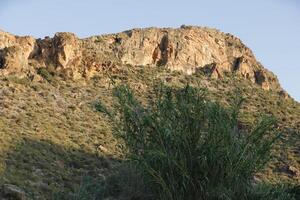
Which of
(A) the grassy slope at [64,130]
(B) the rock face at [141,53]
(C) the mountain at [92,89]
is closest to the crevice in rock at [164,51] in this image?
(B) the rock face at [141,53]

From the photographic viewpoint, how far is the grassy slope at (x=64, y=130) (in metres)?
34.0

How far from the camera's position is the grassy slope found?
34031 mm

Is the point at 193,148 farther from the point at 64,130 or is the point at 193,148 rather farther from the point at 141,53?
the point at 141,53

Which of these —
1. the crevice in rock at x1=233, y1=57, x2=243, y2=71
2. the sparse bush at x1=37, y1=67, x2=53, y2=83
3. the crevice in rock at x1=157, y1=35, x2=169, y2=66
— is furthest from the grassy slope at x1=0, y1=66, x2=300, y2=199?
the crevice in rock at x1=233, y1=57, x2=243, y2=71

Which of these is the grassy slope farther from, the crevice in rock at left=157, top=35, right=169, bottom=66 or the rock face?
the crevice in rock at left=157, top=35, right=169, bottom=66

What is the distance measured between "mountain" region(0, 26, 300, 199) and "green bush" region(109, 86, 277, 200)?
6.50 feet

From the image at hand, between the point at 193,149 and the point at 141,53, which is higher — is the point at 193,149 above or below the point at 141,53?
below

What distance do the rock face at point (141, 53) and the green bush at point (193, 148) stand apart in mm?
31386

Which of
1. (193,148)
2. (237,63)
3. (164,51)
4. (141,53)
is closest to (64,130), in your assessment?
(193,148)

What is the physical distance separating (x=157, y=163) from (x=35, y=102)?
28.9 meters

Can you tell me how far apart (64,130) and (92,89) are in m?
11.0

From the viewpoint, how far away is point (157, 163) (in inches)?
842

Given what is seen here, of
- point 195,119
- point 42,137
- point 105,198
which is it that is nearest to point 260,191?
point 195,119

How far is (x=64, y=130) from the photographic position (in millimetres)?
44406
